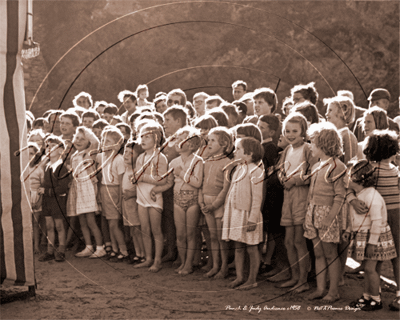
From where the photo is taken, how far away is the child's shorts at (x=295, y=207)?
13.0ft

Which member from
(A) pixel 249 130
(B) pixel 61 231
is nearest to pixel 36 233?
(B) pixel 61 231

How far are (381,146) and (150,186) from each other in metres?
2.26

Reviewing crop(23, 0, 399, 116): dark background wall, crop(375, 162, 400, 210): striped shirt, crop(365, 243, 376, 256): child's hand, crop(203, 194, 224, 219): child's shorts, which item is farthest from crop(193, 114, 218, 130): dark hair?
crop(23, 0, 399, 116): dark background wall

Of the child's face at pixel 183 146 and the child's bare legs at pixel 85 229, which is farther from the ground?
the child's face at pixel 183 146

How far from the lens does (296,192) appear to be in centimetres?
400

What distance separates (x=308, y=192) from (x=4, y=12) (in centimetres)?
291

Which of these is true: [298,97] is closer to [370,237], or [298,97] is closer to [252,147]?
[252,147]

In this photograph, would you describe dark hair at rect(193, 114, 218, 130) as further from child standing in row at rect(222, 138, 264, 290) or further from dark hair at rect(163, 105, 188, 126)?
child standing in row at rect(222, 138, 264, 290)

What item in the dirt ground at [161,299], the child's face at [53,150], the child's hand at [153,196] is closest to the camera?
the dirt ground at [161,299]

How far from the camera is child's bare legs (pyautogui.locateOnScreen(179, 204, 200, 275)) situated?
447cm

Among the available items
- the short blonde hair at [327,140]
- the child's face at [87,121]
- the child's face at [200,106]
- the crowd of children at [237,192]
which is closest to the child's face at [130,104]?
the child's face at [87,121]

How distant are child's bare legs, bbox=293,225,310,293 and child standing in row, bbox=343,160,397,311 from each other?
1.45 feet

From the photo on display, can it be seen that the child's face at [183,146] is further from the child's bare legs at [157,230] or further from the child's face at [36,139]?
the child's face at [36,139]

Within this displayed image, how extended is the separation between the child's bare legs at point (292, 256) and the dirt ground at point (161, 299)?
17cm
